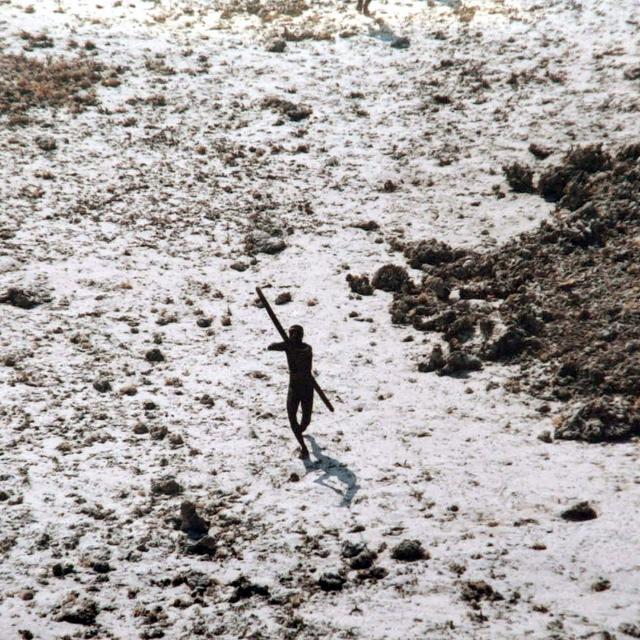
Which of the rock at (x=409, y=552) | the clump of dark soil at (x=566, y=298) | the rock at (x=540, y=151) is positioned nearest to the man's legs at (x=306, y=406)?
the rock at (x=409, y=552)

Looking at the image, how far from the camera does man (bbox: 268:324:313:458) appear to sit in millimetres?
11000

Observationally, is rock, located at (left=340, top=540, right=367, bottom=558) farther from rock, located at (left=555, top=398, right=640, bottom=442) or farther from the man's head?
rock, located at (left=555, top=398, right=640, bottom=442)

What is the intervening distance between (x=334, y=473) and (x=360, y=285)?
22.9ft

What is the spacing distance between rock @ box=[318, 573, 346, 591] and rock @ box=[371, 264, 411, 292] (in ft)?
30.6

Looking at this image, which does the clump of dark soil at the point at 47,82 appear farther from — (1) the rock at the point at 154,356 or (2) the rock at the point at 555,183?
(2) the rock at the point at 555,183

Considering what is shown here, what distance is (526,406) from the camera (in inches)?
476

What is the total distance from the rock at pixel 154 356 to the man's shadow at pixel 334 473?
4.39 m

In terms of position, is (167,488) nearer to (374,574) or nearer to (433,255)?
(374,574)

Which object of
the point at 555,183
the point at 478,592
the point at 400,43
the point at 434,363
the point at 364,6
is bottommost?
the point at 434,363

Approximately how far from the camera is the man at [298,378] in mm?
11000

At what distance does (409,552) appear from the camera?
845 cm

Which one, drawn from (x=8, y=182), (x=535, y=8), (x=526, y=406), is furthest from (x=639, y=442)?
(x=535, y=8)

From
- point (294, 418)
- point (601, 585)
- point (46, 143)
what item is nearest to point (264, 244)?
point (294, 418)

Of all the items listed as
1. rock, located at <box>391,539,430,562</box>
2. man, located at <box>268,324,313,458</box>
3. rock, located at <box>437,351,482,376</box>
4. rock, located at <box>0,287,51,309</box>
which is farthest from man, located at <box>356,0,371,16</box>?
rock, located at <box>391,539,430,562</box>
